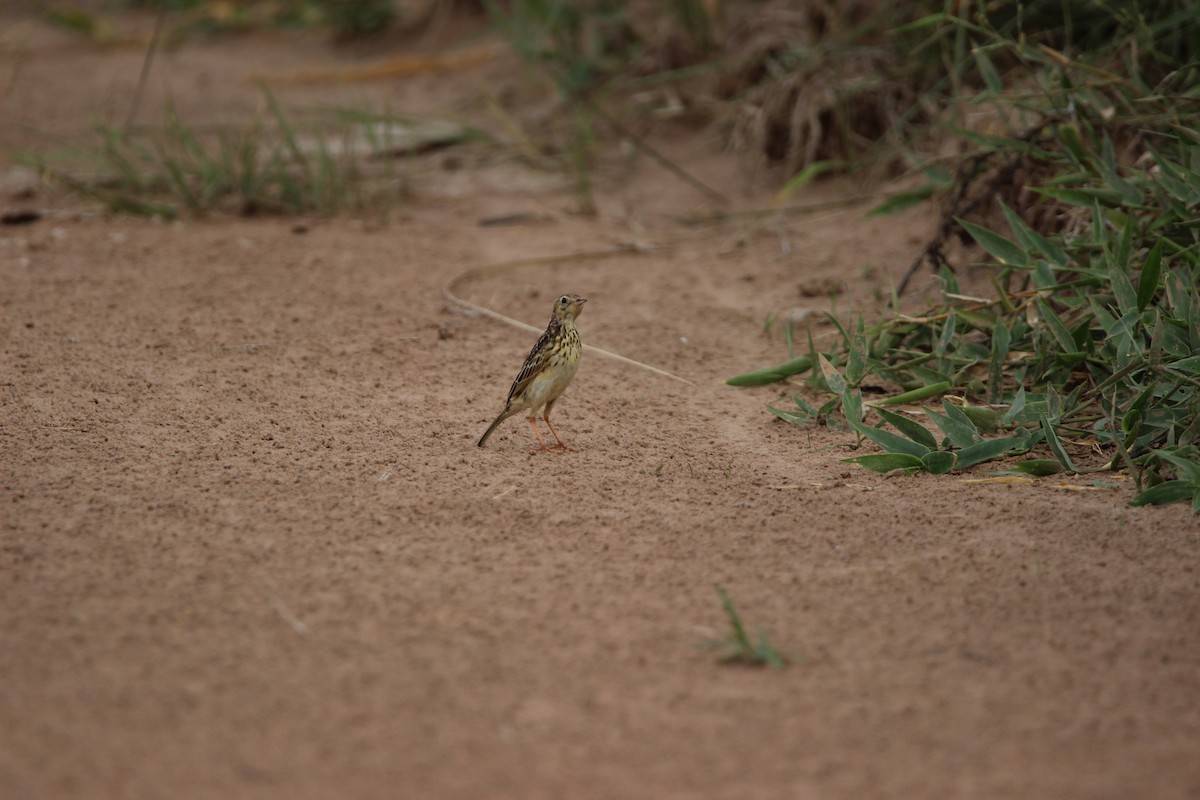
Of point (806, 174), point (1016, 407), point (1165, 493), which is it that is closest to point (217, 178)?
point (806, 174)

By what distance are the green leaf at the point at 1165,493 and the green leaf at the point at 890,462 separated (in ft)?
2.38

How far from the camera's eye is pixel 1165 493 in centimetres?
383

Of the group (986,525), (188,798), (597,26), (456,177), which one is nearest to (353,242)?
(456,177)

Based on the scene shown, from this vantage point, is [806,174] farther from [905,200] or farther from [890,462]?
[890,462]

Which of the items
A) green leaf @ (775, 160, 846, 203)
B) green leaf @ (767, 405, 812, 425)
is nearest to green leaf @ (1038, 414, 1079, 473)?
green leaf @ (767, 405, 812, 425)

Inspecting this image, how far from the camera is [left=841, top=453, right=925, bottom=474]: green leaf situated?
13.8 feet

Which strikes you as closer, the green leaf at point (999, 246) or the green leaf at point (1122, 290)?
the green leaf at point (1122, 290)

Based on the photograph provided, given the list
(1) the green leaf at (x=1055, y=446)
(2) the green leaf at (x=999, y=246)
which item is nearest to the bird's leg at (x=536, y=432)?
(1) the green leaf at (x=1055, y=446)

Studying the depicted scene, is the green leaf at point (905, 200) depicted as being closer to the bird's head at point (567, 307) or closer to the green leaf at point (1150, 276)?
the green leaf at point (1150, 276)

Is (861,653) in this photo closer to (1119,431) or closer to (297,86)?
(1119,431)

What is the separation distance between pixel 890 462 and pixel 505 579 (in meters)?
1.53

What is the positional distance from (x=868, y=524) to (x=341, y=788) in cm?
193

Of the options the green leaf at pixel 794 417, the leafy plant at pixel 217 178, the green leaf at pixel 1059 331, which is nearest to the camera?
the green leaf at pixel 1059 331

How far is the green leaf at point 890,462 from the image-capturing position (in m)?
4.21
